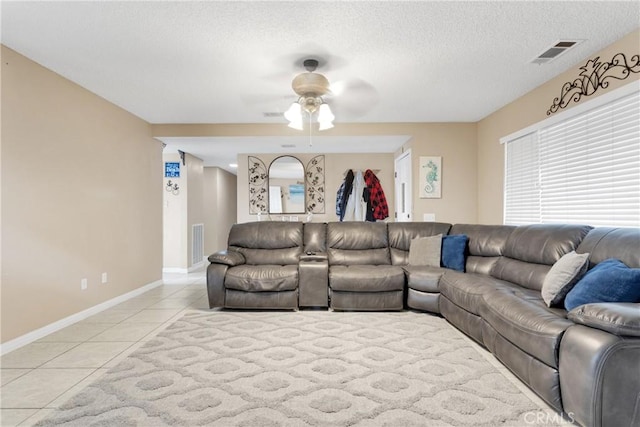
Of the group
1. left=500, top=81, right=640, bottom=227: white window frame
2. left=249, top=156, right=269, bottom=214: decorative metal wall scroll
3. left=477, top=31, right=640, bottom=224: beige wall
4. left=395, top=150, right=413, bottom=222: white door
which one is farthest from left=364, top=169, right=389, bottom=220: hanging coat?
left=500, top=81, right=640, bottom=227: white window frame

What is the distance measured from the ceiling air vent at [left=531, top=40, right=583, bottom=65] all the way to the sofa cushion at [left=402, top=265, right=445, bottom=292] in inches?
85.0

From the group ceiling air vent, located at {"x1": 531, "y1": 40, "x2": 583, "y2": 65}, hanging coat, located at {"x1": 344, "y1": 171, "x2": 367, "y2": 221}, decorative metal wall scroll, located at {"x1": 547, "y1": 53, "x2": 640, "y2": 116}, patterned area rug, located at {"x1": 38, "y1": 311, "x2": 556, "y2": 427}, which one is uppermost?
ceiling air vent, located at {"x1": 531, "y1": 40, "x2": 583, "y2": 65}

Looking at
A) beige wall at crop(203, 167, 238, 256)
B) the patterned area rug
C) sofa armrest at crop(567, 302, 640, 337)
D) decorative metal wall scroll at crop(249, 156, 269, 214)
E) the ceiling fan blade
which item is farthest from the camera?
beige wall at crop(203, 167, 238, 256)

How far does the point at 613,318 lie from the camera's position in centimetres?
152

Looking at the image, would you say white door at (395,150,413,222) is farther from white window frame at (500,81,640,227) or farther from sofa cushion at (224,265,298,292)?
sofa cushion at (224,265,298,292)

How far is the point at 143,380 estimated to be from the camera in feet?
6.96

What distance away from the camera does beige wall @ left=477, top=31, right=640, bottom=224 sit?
8.78 feet

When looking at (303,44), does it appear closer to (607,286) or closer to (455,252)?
(607,286)

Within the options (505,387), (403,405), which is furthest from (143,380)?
(505,387)

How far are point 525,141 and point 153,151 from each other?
5112 millimetres

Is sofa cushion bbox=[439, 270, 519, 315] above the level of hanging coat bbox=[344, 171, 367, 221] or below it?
below

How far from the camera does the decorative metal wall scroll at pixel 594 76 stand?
8.45ft

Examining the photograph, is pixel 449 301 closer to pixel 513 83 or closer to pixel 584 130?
pixel 584 130

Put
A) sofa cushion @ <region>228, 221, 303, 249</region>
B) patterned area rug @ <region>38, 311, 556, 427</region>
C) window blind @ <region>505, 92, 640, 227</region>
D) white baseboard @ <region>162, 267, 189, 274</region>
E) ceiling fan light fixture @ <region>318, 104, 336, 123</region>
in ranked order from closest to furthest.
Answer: patterned area rug @ <region>38, 311, 556, 427</region> < window blind @ <region>505, 92, 640, 227</region> < ceiling fan light fixture @ <region>318, 104, 336, 123</region> < sofa cushion @ <region>228, 221, 303, 249</region> < white baseboard @ <region>162, 267, 189, 274</region>
